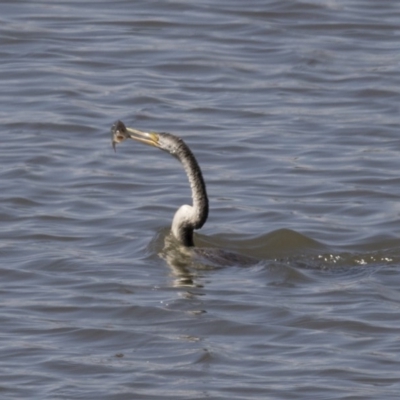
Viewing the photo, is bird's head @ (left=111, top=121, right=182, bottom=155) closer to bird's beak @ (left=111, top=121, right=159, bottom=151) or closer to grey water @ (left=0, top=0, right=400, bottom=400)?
bird's beak @ (left=111, top=121, right=159, bottom=151)

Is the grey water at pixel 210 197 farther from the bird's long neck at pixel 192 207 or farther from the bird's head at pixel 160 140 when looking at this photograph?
the bird's head at pixel 160 140

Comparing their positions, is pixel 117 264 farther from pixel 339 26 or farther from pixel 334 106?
pixel 339 26

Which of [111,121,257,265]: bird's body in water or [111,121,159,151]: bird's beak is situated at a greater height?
[111,121,159,151]: bird's beak

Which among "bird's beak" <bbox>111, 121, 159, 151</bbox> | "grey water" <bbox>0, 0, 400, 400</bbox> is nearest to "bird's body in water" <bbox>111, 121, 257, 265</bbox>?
"bird's beak" <bbox>111, 121, 159, 151</bbox>

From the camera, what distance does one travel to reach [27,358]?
863 cm

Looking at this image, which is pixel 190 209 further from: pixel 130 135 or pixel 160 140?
pixel 130 135

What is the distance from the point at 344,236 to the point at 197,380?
332 centimetres

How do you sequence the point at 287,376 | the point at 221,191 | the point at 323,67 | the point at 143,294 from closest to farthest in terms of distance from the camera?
the point at 287,376 < the point at 143,294 < the point at 221,191 < the point at 323,67

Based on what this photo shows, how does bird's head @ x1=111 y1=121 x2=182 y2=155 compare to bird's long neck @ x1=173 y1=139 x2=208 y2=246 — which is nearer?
bird's long neck @ x1=173 y1=139 x2=208 y2=246

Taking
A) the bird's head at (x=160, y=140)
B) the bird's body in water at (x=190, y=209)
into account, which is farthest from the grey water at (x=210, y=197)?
the bird's head at (x=160, y=140)

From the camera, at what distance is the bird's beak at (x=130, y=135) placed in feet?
35.6

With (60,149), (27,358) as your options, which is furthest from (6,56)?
(27,358)

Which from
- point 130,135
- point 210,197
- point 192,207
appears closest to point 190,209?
point 192,207

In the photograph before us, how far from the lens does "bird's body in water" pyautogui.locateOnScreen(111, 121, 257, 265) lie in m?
10.5
